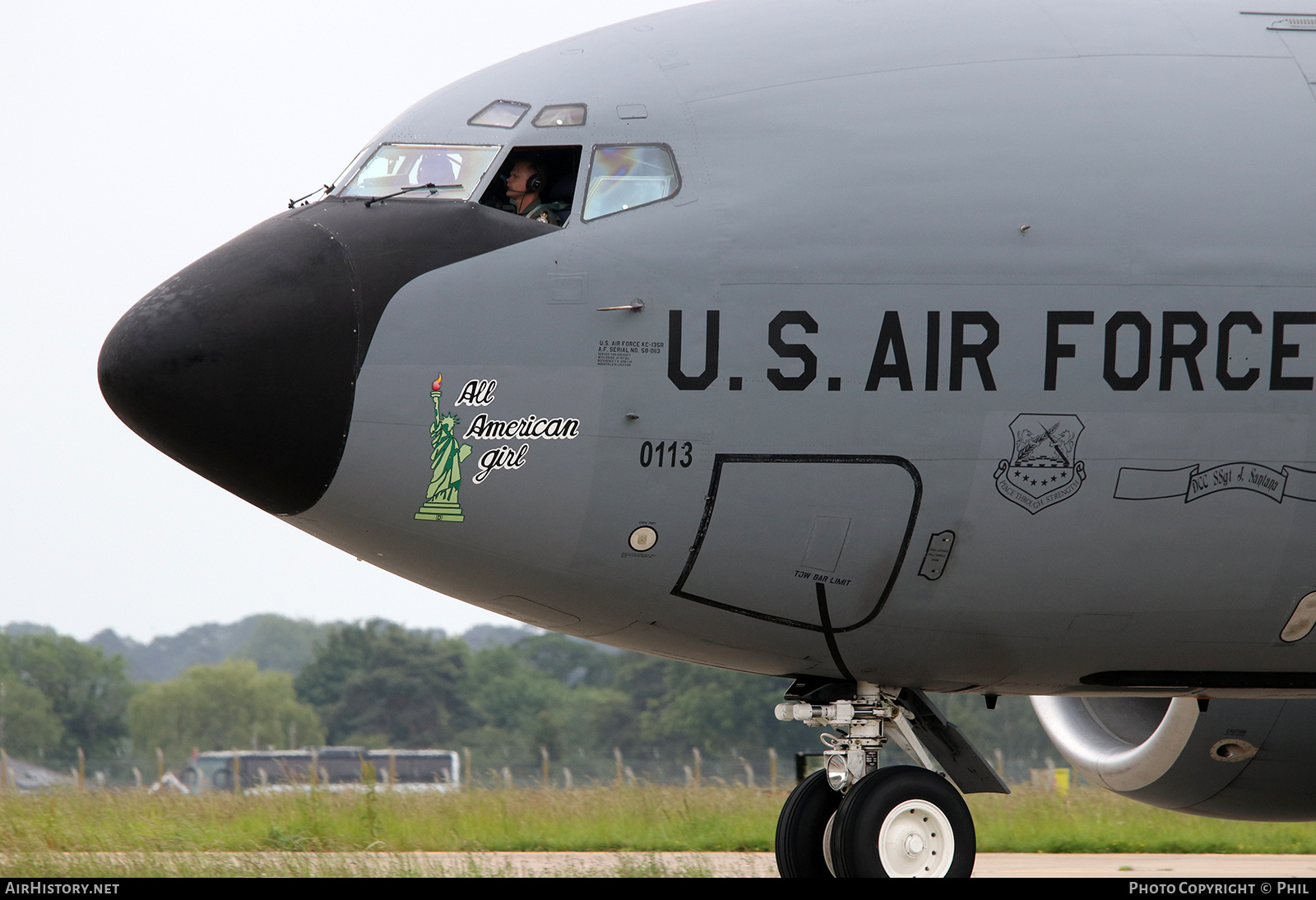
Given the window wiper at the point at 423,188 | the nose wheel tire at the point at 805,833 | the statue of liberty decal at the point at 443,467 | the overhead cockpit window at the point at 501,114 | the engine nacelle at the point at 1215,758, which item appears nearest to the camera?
the statue of liberty decal at the point at 443,467

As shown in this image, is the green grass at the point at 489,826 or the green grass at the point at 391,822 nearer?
the green grass at the point at 489,826

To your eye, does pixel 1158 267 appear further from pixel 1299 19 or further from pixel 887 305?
pixel 1299 19

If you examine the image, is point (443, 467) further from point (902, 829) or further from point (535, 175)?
point (902, 829)

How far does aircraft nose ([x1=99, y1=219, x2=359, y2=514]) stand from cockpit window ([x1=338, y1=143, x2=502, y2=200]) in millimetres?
684

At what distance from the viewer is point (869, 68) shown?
7375mm

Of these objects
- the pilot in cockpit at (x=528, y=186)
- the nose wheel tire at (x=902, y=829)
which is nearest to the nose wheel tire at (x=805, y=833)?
the nose wheel tire at (x=902, y=829)

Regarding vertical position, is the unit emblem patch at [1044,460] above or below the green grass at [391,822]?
above

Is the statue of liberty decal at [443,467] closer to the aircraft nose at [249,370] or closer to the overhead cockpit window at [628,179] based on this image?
the aircraft nose at [249,370]

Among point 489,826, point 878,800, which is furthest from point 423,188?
point 489,826

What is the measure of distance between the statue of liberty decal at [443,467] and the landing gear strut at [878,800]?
2177 mm

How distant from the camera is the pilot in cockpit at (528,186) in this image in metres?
7.28

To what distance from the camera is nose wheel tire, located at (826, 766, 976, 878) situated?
7.01m

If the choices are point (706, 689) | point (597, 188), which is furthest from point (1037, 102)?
point (706, 689)

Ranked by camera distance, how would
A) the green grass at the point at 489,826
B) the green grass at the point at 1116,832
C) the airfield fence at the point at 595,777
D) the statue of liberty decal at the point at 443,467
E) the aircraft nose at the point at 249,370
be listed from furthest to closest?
the airfield fence at the point at 595,777 < the green grass at the point at 1116,832 < the green grass at the point at 489,826 < the statue of liberty decal at the point at 443,467 < the aircraft nose at the point at 249,370
